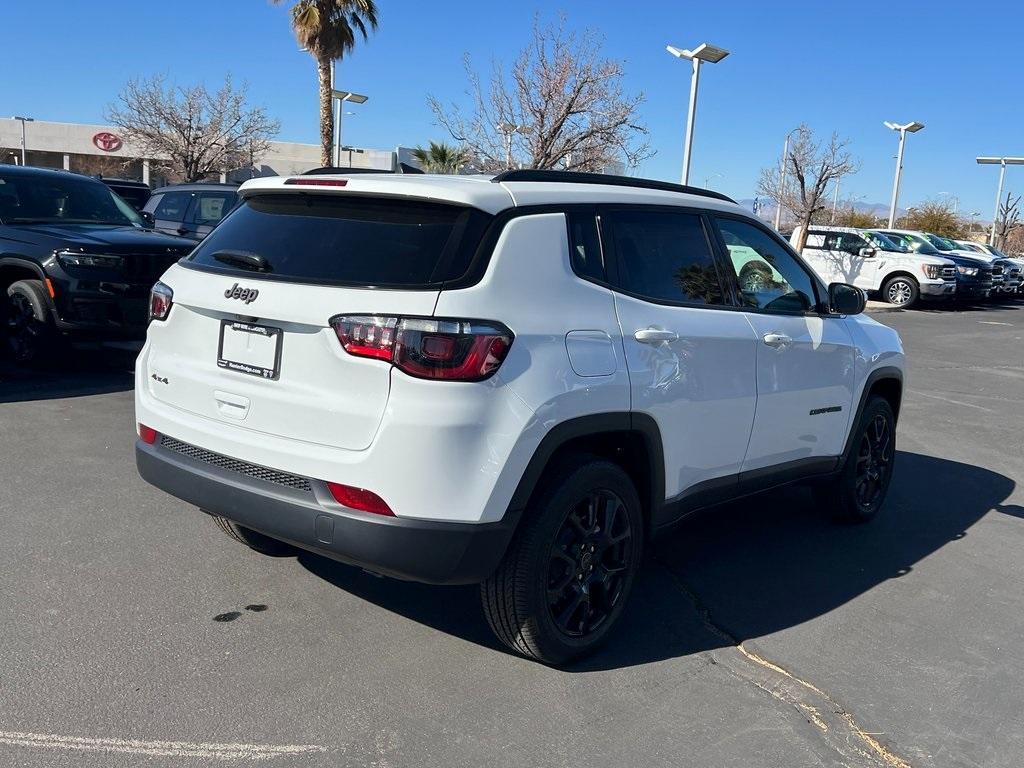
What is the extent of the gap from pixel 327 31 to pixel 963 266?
17.3 m

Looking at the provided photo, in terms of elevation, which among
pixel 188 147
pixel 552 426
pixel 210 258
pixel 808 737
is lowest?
pixel 808 737

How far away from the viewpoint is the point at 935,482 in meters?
6.87

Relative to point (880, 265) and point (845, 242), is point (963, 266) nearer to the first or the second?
point (880, 265)

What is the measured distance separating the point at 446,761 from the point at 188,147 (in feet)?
135

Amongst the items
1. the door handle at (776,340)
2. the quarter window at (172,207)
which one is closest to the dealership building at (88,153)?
the quarter window at (172,207)

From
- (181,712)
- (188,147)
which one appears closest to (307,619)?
(181,712)

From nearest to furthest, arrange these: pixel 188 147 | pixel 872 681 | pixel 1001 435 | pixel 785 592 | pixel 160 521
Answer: pixel 872 681 < pixel 785 592 < pixel 160 521 < pixel 1001 435 < pixel 188 147

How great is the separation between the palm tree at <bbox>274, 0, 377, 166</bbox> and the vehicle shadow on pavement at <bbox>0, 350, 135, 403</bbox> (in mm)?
16861

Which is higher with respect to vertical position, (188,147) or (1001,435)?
(188,147)

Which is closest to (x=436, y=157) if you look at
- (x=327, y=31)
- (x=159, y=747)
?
(x=327, y=31)

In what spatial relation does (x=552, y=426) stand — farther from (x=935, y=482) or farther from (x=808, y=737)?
(x=935, y=482)

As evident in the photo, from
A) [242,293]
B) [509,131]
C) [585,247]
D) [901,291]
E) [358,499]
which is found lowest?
[358,499]

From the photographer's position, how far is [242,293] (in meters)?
3.47

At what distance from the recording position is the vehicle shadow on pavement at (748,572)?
4016 millimetres
